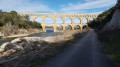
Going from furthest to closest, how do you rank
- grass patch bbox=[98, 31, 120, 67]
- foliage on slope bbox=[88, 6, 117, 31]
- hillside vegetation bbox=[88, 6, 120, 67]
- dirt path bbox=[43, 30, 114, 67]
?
1. foliage on slope bbox=[88, 6, 117, 31]
2. hillside vegetation bbox=[88, 6, 120, 67]
3. grass patch bbox=[98, 31, 120, 67]
4. dirt path bbox=[43, 30, 114, 67]

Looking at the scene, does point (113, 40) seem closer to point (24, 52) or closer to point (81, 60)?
point (81, 60)

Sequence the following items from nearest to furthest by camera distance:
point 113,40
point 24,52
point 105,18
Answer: point 24,52 → point 113,40 → point 105,18

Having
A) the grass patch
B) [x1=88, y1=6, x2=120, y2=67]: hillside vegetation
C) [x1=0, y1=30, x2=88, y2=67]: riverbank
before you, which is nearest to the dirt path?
the grass patch

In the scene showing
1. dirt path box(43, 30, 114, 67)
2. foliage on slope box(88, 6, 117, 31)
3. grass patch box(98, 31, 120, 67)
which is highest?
foliage on slope box(88, 6, 117, 31)

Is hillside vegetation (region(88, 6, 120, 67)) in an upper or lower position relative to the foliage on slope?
lower

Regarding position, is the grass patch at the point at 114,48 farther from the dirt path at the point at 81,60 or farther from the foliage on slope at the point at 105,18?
the foliage on slope at the point at 105,18

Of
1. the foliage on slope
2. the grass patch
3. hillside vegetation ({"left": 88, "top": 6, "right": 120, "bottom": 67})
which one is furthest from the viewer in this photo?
the foliage on slope

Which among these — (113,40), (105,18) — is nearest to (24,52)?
(113,40)

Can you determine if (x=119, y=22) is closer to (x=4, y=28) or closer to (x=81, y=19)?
(x=4, y=28)

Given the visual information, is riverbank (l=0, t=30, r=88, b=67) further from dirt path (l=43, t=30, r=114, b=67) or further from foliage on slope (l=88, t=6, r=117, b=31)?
foliage on slope (l=88, t=6, r=117, b=31)

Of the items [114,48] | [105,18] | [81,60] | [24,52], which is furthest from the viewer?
[105,18]

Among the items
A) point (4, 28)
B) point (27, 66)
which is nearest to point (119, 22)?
point (27, 66)

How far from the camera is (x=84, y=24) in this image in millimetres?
91750

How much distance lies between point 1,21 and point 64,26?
5871cm
